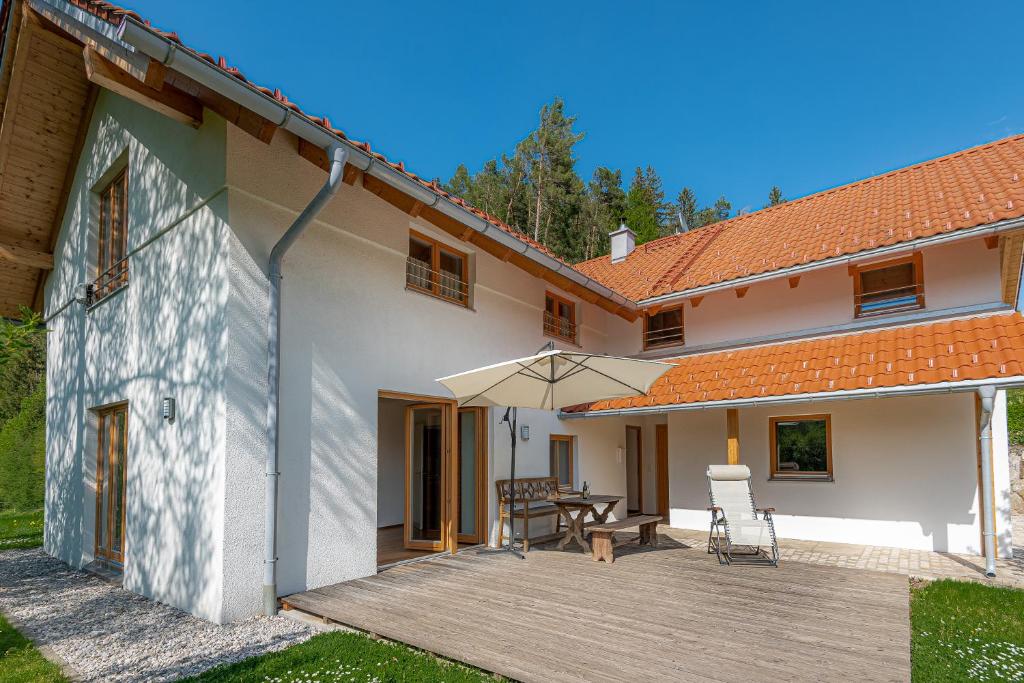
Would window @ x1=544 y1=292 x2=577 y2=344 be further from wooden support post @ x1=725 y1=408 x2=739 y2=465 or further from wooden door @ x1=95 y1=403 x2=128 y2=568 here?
wooden door @ x1=95 y1=403 x2=128 y2=568

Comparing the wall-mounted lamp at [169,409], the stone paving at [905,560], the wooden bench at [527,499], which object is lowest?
the stone paving at [905,560]

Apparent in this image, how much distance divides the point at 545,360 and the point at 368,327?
2220 millimetres

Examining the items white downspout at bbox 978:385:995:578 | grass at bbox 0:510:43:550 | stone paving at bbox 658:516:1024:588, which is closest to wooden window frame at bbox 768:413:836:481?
stone paving at bbox 658:516:1024:588

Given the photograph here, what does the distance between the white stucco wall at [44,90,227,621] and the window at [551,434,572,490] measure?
6.47m

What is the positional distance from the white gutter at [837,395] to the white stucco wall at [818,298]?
8.21 feet

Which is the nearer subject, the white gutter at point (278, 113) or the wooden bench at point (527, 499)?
the white gutter at point (278, 113)

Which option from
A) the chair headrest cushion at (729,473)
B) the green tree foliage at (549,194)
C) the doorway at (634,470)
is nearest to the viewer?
the chair headrest cushion at (729,473)

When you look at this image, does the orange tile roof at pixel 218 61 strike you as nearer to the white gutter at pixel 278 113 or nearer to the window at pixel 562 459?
the white gutter at pixel 278 113

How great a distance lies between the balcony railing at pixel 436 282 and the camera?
862cm

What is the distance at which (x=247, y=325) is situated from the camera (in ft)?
20.6

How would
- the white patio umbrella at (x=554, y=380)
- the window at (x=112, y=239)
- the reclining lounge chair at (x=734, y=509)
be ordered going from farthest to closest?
the window at (x=112, y=239) → the reclining lounge chair at (x=734, y=509) → the white patio umbrella at (x=554, y=380)

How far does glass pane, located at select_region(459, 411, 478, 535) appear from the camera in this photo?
31.1 ft

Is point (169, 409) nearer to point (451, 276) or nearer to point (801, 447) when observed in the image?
point (451, 276)

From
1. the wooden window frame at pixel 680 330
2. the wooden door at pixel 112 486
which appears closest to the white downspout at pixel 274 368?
the wooden door at pixel 112 486
